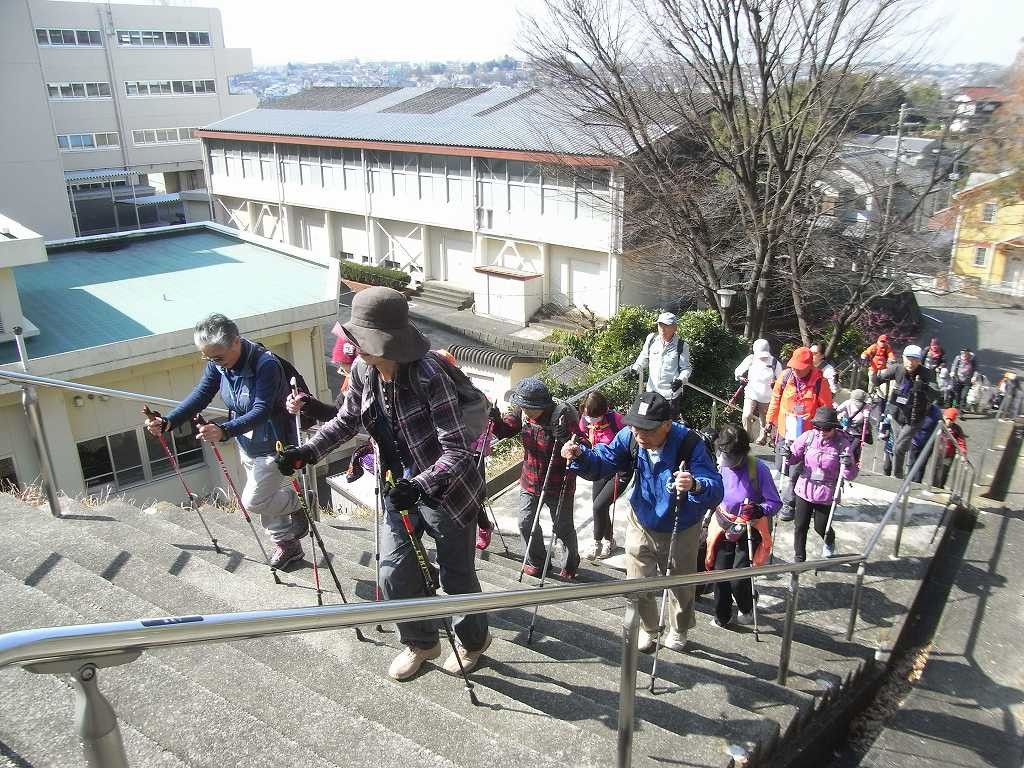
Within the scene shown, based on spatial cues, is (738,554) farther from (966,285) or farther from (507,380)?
(966,285)

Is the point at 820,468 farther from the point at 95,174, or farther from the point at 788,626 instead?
the point at 95,174

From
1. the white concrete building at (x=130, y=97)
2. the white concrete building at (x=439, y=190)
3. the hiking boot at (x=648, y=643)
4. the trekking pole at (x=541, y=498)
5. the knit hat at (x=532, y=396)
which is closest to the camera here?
the hiking boot at (x=648, y=643)

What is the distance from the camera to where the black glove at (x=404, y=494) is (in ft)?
11.0

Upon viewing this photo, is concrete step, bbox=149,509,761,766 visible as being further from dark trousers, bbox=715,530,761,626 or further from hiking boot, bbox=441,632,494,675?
dark trousers, bbox=715,530,761,626

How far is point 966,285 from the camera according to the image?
59.8 feet

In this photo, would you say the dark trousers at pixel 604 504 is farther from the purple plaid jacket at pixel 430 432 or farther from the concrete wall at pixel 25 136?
the concrete wall at pixel 25 136

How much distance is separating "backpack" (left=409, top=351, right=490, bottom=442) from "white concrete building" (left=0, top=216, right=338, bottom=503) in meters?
7.31

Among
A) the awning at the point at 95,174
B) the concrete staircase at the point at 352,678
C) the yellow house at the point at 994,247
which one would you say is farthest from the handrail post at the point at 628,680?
the awning at the point at 95,174

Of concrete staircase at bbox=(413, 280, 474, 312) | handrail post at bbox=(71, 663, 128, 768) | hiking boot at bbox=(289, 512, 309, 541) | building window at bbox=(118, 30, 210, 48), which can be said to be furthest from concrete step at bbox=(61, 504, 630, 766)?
building window at bbox=(118, 30, 210, 48)

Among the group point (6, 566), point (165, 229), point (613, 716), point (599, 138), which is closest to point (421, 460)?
point (613, 716)

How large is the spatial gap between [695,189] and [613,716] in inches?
599

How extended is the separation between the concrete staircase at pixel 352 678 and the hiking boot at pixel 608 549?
2.84 ft

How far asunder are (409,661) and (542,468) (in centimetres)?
223

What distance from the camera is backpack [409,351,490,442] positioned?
3660 mm
